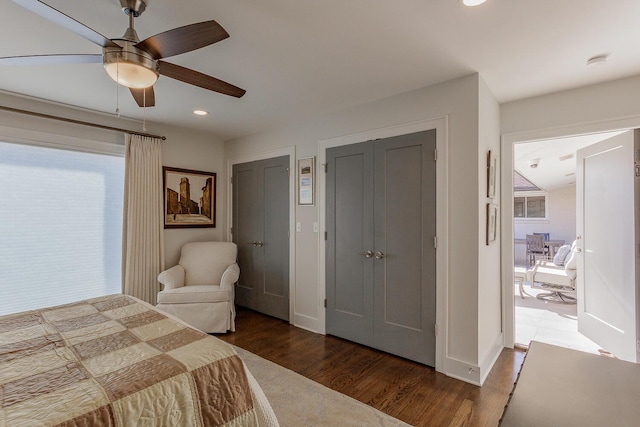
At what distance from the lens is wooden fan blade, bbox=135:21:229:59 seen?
4.49 feet

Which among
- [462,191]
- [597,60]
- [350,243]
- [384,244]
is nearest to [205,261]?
[350,243]

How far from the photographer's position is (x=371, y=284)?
2.95 m

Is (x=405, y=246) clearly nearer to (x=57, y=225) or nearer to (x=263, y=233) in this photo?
(x=263, y=233)

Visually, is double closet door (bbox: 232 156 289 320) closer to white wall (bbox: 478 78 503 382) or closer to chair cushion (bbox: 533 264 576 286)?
white wall (bbox: 478 78 503 382)

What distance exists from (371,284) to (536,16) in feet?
7.66

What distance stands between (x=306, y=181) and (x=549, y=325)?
3431mm

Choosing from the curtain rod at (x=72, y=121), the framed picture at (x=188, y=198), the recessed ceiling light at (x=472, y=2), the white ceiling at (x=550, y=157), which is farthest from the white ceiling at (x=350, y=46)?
the framed picture at (x=188, y=198)

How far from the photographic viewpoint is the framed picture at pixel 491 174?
257 centimetres

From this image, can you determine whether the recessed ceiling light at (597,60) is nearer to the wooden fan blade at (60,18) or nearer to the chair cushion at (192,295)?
the wooden fan blade at (60,18)

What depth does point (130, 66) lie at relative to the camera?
1520 millimetres

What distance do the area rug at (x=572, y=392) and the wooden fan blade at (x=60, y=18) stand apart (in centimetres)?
205

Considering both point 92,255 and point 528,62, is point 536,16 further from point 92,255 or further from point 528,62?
point 92,255

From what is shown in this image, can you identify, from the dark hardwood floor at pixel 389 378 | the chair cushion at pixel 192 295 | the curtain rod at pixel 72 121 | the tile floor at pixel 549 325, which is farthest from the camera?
the chair cushion at pixel 192 295

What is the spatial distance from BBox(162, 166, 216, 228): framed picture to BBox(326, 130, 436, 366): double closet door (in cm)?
200
